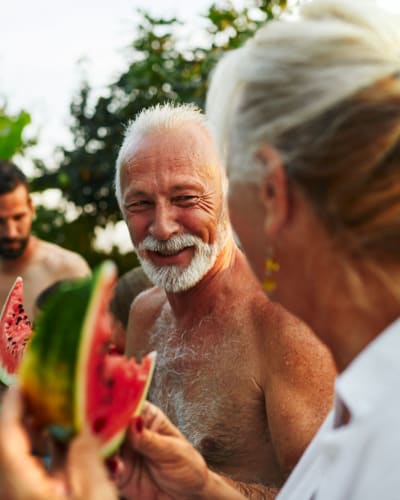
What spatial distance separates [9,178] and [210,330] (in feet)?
13.4

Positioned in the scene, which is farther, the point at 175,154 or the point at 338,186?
the point at 175,154

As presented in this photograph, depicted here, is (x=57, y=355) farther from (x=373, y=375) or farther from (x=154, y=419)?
(x=373, y=375)

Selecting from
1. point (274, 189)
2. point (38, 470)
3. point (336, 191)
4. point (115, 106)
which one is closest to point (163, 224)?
point (274, 189)

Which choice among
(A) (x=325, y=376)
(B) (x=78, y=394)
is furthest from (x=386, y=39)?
(A) (x=325, y=376)

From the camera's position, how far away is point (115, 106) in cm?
1281

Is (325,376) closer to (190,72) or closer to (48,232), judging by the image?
(190,72)

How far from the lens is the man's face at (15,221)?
6.99 metres

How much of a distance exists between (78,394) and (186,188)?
1.96m

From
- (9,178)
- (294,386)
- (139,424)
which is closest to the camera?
(139,424)

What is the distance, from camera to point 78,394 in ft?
5.29

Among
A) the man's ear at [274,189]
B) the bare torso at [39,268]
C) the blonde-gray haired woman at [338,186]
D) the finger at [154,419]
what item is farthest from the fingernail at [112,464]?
the bare torso at [39,268]

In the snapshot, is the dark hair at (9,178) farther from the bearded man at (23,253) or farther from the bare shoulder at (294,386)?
the bare shoulder at (294,386)

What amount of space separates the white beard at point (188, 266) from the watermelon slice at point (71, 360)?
5.59 ft

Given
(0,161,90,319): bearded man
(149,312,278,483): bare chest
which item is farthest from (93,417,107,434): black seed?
(0,161,90,319): bearded man
